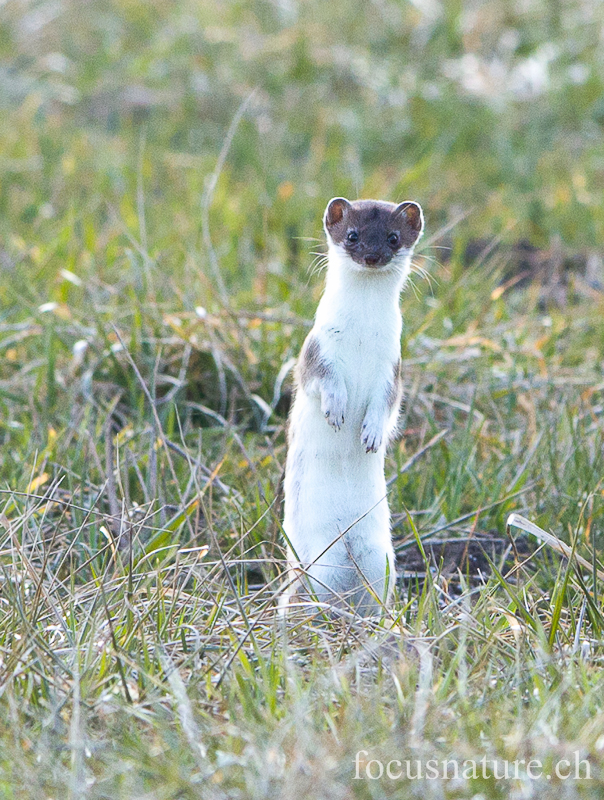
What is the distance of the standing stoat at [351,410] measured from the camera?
339 centimetres

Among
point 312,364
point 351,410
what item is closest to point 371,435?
point 351,410

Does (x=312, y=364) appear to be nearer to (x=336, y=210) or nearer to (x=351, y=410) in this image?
(x=351, y=410)

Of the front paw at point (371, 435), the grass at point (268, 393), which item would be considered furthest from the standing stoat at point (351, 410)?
the grass at point (268, 393)

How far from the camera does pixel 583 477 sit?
3961 mm

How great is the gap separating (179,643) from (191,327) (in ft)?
7.00

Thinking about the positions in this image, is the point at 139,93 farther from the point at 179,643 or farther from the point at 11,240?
the point at 179,643

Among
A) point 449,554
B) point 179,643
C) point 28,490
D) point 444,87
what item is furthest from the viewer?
point 444,87

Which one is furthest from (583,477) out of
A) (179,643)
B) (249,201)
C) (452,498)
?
(249,201)

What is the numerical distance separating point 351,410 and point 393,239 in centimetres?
57

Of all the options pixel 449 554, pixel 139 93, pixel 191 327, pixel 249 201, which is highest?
pixel 139 93

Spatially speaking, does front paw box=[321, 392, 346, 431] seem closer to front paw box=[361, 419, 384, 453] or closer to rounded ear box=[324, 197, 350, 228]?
front paw box=[361, 419, 384, 453]

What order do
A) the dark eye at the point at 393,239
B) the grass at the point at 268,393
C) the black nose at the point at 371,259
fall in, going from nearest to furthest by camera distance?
1. the grass at the point at 268,393
2. the black nose at the point at 371,259
3. the dark eye at the point at 393,239

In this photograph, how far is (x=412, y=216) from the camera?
3.51m

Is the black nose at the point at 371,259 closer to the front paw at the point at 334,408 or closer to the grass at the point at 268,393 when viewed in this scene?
the front paw at the point at 334,408
